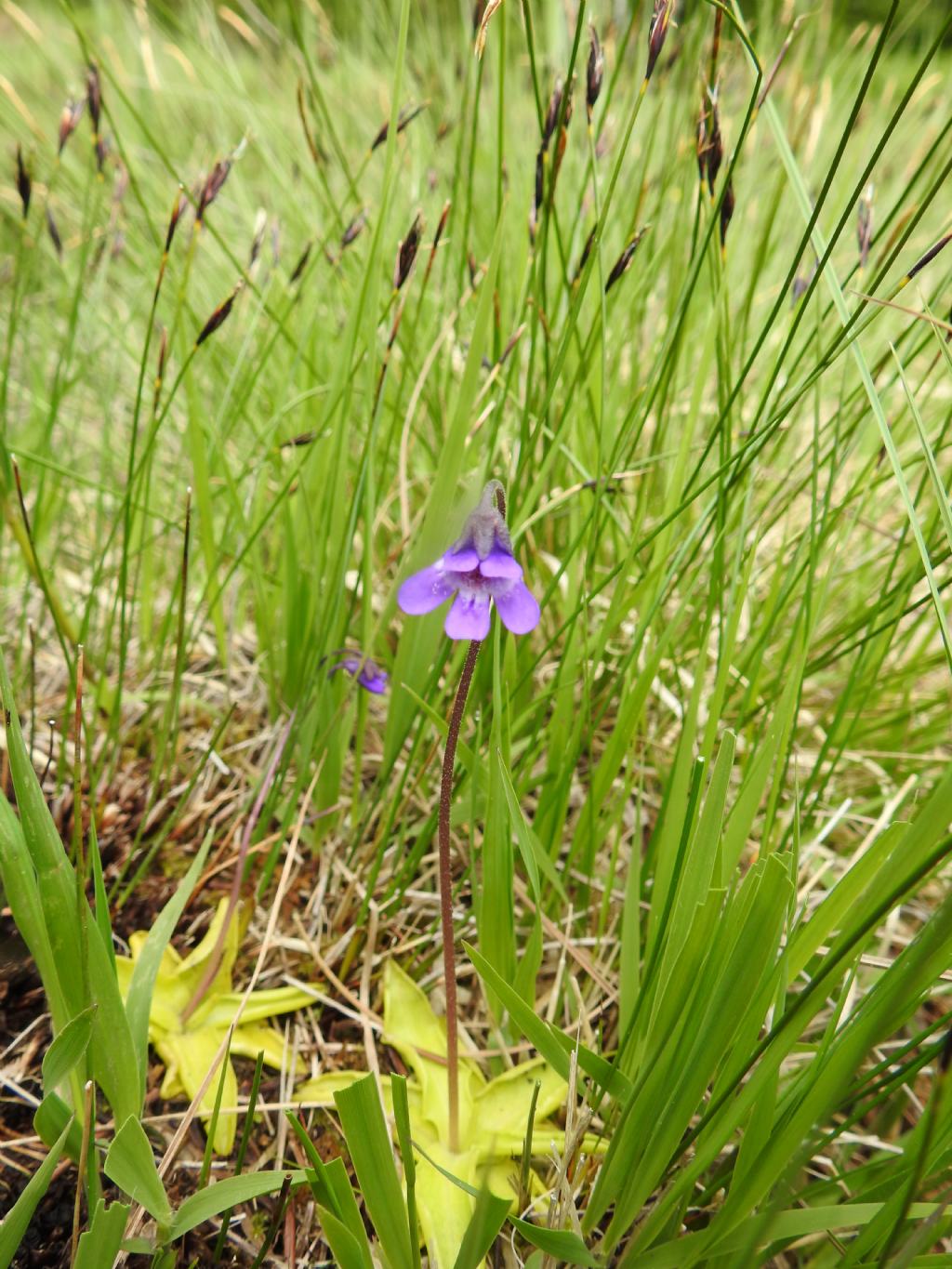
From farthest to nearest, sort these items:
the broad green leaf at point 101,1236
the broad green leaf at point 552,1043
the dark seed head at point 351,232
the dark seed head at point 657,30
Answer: the dark seed head at point 351,232, the dark seed head at point 657,30, the broad green leaf at point 552,1043, the broad green leaf at point 101,1236

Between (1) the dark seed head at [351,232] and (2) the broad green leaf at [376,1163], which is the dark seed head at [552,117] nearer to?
(1) the dark seed head at [351,232]

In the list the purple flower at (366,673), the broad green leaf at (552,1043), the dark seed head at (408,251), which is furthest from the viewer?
the purple flower at (366,673)

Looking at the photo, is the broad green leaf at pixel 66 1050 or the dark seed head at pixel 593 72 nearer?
the broad green leaf at pixel 66 1050

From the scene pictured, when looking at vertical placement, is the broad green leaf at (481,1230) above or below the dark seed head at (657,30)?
below

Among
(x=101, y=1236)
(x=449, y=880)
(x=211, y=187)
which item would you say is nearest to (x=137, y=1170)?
(x=101, y=1236)


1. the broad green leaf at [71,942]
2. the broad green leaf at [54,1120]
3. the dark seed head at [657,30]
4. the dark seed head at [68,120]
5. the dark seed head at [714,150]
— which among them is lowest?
the broad green leaf at [54,1120]

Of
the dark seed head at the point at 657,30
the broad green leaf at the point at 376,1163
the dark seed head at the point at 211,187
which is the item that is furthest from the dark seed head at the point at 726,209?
the broad green leaf at the point at 376,1163
